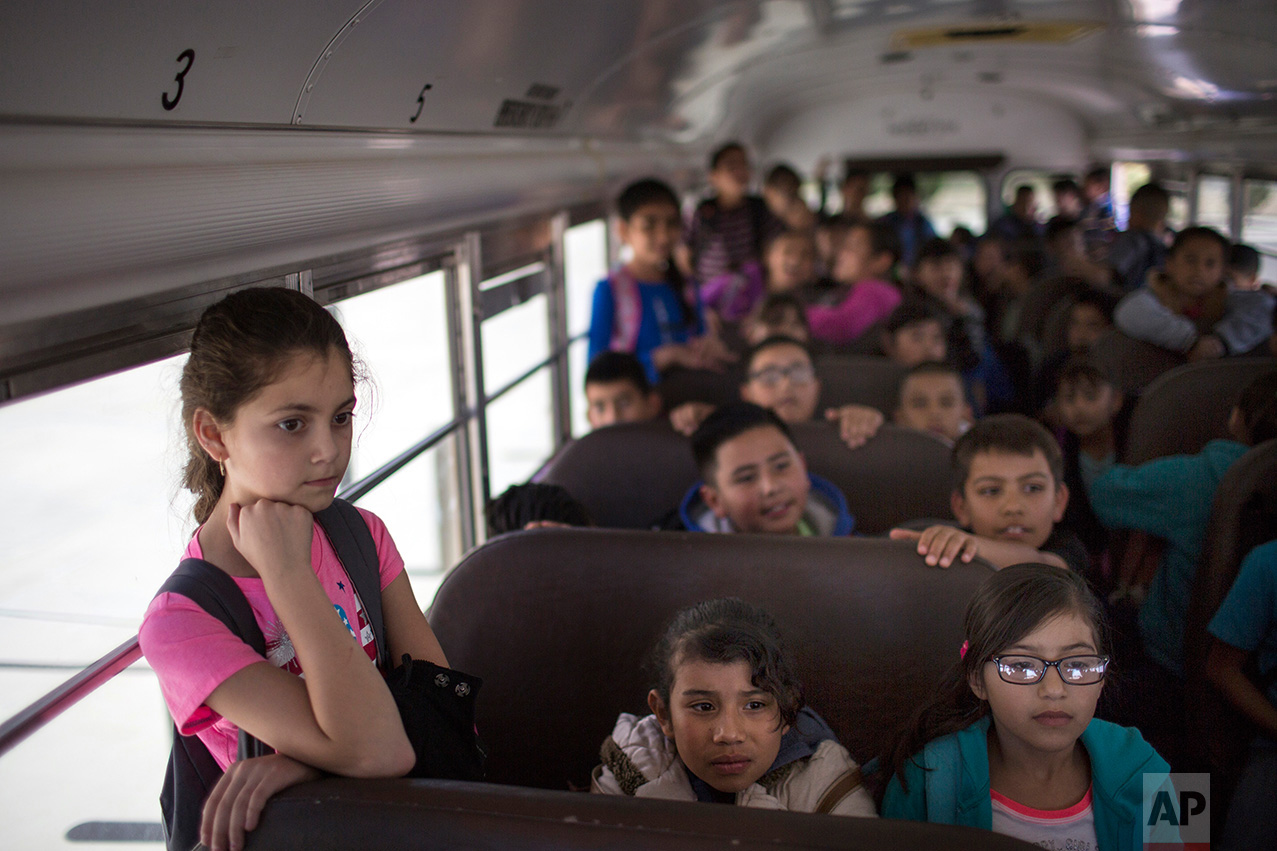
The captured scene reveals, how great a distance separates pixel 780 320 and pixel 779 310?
53mm

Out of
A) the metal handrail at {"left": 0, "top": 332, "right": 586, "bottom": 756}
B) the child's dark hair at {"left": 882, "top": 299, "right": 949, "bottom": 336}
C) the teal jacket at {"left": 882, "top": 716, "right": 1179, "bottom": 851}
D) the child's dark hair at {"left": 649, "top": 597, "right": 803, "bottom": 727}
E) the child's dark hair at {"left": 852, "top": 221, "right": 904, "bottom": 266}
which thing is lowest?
the teal jacket at {"left": 882, "top": 716, "right": 1179, "bottom": 851}

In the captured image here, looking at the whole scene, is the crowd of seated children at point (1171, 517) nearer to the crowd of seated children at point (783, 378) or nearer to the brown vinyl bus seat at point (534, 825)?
the crowd of seated children at point (783, 378)

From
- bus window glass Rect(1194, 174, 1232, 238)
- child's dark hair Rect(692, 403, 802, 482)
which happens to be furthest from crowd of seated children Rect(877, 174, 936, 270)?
child's dark hair Rect(692, 403, 802, 482)

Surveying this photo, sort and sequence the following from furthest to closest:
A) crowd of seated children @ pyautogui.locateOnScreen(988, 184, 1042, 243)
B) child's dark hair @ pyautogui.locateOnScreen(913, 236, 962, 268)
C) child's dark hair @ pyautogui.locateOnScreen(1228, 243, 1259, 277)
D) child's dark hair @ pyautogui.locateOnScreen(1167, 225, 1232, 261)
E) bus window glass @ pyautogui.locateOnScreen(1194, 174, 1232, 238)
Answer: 1. crowd of seated children @ pyautogui.locateOnScreen(988, 184, 1042, 243)
2. bus window glass @ pyautogui.locateOnScreen(1194, 174, 1232, 238)
3. child's dark hair @ pyautogui.locateOnScreen(913, 236, 962, 268)
4. child's dark hair @ pyautogui.locateOnScreen(1228, 243, 1259, 277)
5. child's dark hair @ pyautogui.locateOnScreen(1167, 225, 1232, 261)

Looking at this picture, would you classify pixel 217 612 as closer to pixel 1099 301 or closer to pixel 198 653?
pixel 198 653

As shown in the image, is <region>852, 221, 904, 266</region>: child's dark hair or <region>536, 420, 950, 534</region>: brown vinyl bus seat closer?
<region>536, 420, 950, 534</region>: brown vinyl bus seat

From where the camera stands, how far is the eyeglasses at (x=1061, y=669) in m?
1.55

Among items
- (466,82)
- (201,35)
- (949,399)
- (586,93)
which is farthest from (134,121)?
(949,399)

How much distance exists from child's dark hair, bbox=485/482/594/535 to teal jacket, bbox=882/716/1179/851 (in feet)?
4.31

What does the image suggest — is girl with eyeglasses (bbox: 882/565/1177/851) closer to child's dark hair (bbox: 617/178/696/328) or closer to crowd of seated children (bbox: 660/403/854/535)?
crowd of seated children (bbox: 660/403/854/535)

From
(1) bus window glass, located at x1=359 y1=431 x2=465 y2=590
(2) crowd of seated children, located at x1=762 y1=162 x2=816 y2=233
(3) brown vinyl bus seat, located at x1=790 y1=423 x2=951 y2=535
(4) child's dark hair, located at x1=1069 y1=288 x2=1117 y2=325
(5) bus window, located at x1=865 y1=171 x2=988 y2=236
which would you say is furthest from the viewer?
(5) bus window, located at x1=865 y1=171 x2=988 y2=236

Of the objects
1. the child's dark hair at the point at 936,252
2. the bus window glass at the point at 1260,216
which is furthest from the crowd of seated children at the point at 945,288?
the bus window glass at the point at 1260,216

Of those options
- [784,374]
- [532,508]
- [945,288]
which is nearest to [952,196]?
[945,288]

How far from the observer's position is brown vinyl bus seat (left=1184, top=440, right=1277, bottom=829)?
7.52 feet
